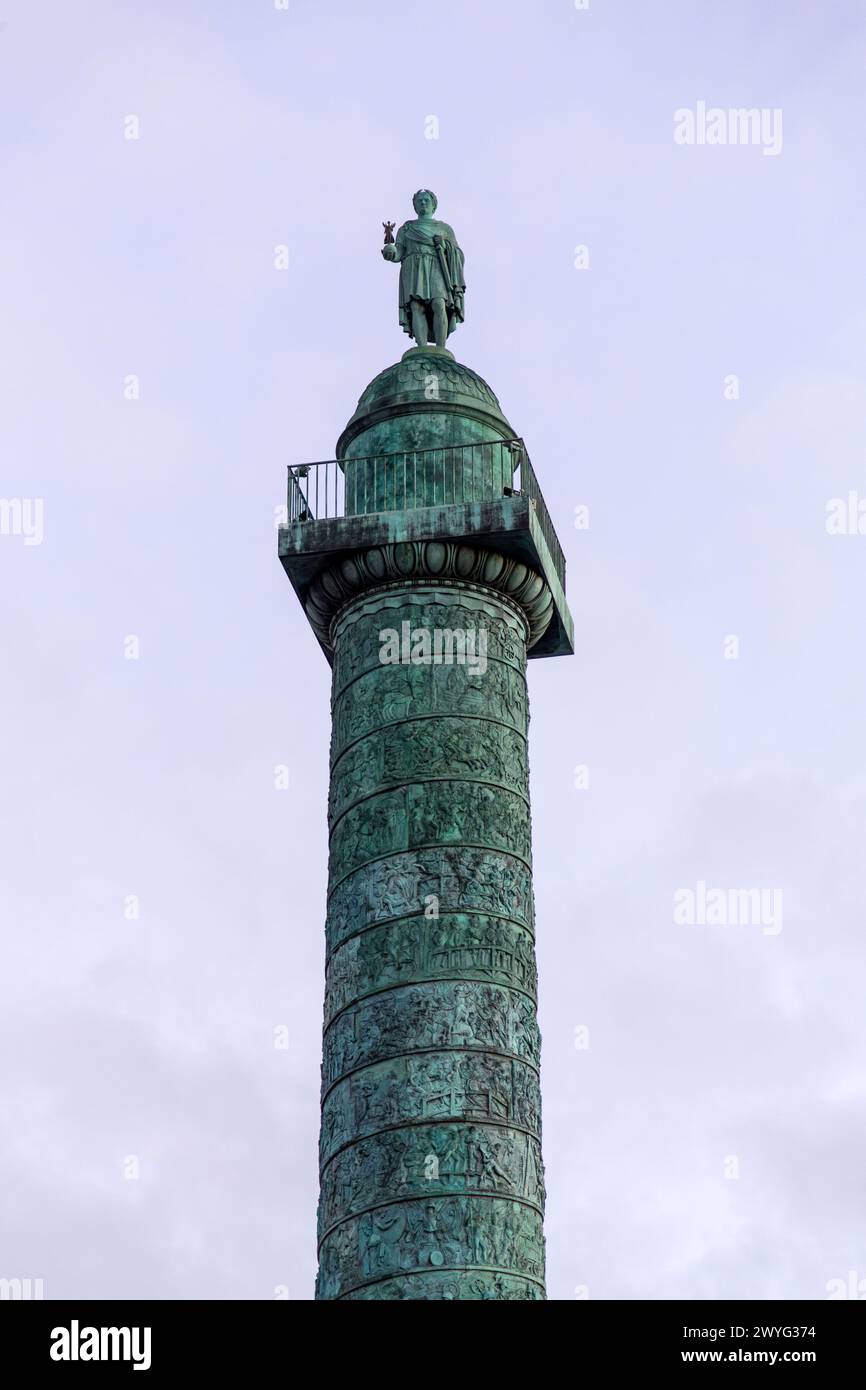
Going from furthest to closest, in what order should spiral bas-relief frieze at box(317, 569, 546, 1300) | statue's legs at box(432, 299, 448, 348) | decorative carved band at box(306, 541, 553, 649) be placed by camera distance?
statue's legs at box(432, 299, 448, 348)
decorative carved band at box(306, 541, 553, 649)
spiral bas-relief frieze at box(317, 569, 546, 1300)

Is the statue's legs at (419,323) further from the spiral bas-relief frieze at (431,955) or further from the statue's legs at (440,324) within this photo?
the spiral bas-relief frieze at (431,955)

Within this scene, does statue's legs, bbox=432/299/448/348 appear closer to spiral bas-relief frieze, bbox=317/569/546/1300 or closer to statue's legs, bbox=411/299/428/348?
statue's legs, bbox=411/299/428/348

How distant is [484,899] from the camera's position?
18688mm

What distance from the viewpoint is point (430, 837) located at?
742 inches

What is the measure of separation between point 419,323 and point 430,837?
6.10 metres

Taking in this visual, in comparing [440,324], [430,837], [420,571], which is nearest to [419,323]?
[440,324]

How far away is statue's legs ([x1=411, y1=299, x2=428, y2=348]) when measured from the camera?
22.3 m

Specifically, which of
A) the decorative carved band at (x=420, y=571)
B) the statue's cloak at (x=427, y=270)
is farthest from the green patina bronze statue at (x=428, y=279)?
the decorative carved band at (x=420, y=571)

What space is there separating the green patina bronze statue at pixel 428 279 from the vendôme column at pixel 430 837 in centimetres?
50

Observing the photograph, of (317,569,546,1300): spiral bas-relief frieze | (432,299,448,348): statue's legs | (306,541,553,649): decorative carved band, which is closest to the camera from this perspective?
(317,569,546,1300): spiral bas-relief frieze

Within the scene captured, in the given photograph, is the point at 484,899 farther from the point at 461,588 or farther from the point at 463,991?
the point at 461,588

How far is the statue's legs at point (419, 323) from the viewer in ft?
73.2

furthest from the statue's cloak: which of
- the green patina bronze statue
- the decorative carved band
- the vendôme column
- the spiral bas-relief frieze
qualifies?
the spiral bas-relief frieze
